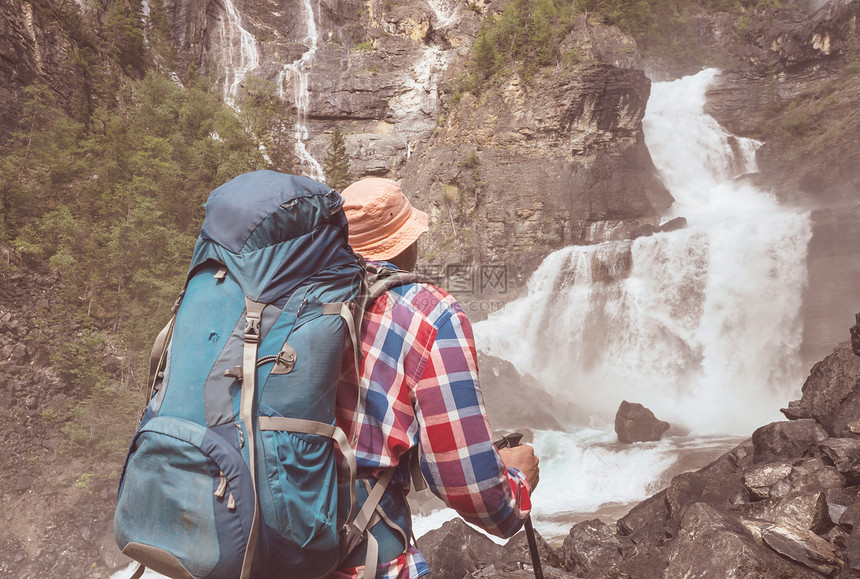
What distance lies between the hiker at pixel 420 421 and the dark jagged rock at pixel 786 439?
450cm

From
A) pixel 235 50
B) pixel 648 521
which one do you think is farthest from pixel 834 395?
pixel 235 50

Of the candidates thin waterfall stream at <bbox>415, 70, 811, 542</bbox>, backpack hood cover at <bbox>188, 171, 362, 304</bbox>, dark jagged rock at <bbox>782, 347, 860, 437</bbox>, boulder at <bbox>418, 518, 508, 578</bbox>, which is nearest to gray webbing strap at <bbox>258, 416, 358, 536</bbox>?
backpack hood cover at <bbox>188, 171, 362, 304</bbox>

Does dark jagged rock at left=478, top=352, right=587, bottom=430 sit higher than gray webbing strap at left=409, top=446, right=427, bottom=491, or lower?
lower

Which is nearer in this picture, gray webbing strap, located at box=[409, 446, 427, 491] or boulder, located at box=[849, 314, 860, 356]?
gray webbing strap, located at box=[409, 446, 427, 491]

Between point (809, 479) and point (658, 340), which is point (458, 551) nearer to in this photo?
point (809, 479)

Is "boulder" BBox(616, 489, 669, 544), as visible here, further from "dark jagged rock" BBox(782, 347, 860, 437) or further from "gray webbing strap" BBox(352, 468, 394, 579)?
"gray webbing strap" BBox(352, 468, 394, 579)

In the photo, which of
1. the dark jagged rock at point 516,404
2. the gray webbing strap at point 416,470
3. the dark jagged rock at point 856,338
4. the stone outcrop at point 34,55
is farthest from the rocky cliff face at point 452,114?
the gray webbing strap at point 416,470

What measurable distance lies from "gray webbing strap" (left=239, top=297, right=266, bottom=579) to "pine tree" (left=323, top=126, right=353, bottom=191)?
22.2 m

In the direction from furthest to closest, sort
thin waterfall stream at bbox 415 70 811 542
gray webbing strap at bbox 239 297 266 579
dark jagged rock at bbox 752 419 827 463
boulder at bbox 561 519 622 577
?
1. thin waterfall stream at bbox 415 70 811 542
2. dark jagged rock at bbox 752 419 827 463
3. boulder at bbox 561 519 622 577
4. gray webbing strap at bbox 239 297 266 579

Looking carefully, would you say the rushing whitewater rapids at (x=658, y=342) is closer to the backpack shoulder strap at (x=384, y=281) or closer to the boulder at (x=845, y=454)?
the boulder at (x=845, y=454)

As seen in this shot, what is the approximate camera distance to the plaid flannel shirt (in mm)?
1024

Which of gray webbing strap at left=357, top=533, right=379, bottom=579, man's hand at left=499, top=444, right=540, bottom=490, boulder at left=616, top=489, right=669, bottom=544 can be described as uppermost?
man's hand at left=499, top=444, right=540, bottom=490

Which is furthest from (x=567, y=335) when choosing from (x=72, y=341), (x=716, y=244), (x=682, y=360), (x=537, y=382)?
(x=72, y=341)

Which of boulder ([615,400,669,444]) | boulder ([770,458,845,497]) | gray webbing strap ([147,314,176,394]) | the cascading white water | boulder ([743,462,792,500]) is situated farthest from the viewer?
the cascading white water
